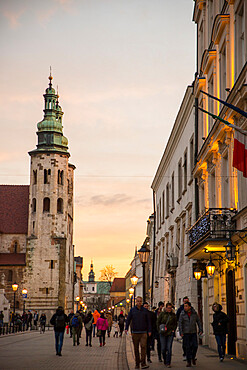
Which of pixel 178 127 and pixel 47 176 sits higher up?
pixel 47 176

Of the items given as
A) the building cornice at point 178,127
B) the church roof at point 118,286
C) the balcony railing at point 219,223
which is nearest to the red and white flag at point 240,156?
the balcony railing at point 219,223

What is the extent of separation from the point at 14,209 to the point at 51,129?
11.8 metres

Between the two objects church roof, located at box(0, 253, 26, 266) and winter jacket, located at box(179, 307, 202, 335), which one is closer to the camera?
winter jacket, located at box(179, 307, 202, 335)

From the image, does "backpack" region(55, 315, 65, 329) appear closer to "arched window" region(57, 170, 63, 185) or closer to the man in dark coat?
the man in dark coat

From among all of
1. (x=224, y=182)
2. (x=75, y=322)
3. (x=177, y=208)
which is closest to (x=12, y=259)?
(x=177, y=208)

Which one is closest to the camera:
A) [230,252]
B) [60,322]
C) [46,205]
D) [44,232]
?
[230,252]

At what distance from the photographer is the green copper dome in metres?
79.8

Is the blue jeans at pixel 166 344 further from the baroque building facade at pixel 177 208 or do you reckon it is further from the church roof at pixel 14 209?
the church roof at pixel 14 209

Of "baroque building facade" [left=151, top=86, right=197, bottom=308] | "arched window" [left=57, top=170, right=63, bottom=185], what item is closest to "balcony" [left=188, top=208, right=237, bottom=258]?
"baroque building facade" [left=151, top=86, right=197, bottom=308]

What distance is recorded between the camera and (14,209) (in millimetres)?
82875

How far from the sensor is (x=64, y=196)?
3088 inches

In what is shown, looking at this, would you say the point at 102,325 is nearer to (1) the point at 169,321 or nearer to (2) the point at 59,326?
(2) the point at 59,326

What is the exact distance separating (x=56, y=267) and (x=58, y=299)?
3.78m

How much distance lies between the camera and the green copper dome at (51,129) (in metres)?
79.8
